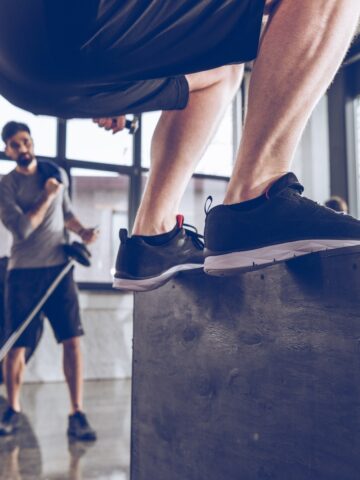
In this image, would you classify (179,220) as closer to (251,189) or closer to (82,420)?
(251,189)

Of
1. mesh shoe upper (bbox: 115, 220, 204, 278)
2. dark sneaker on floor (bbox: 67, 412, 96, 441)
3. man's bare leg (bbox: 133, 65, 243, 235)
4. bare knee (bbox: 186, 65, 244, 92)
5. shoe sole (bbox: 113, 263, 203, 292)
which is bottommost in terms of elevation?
dark sneaker on floor (bbox: 67, 412, 96, 441)

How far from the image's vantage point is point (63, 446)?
2.23 m

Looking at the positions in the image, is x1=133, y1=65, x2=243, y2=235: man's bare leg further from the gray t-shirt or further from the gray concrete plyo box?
the gray t-shirt

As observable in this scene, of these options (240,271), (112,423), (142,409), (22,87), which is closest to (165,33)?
(22,87)

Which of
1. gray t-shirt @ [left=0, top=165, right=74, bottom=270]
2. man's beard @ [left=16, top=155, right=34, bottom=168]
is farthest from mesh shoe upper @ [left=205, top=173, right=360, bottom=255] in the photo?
man's beard @ [left=16, top=155, right=34, bottom=168]

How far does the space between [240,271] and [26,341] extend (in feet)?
6.67

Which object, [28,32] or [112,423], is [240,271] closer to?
[28,32]

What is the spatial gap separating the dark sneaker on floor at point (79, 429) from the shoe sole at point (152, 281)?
1.54 metres

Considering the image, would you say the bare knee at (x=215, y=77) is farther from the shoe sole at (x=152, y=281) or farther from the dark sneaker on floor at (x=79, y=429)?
the dark sneaker on floor at (x=79, y=429)

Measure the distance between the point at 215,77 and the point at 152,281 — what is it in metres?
0.38

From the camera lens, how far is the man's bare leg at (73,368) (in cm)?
253

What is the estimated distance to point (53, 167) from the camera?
287 cm

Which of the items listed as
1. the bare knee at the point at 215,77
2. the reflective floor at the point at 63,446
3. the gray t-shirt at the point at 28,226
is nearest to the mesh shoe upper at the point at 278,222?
the bare knee at the point at 215,77

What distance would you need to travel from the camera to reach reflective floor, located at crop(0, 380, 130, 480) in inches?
73.2
